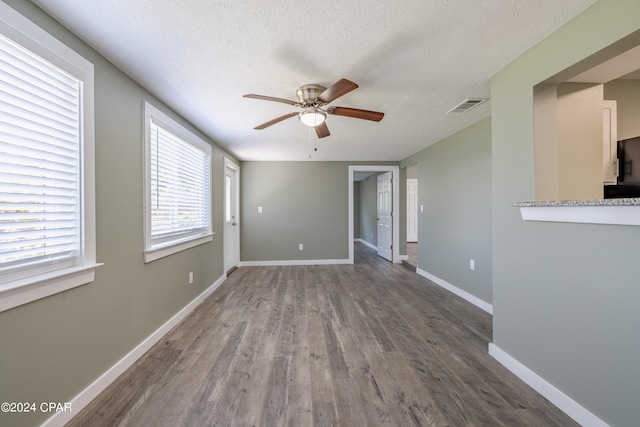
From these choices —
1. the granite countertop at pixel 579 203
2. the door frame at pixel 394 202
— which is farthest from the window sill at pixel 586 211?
the door frame at pixel 394 202

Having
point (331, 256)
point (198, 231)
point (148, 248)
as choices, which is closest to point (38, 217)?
point (148, 248)

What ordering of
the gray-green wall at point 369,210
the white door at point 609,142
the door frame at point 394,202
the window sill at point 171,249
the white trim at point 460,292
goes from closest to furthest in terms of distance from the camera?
the white door at point 609,142
the window sill at point 171,249
the white trim at point 460,292
the door frame at point 394,202
the gray-green wall at point 369,210

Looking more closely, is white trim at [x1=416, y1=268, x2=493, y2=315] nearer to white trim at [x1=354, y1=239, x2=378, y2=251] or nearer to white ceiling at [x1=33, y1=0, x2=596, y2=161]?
white ceiling at [x1=33, y1=0, x2=596, y2=161]

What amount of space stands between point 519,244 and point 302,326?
6.44ft

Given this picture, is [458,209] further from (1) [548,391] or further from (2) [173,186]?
(2) [173,186]

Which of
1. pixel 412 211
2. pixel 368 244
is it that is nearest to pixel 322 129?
pixel 368 244

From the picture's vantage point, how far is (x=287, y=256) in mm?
5195

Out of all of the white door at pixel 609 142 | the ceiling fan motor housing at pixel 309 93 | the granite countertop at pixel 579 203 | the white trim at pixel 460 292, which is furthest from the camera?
the white trim at pixel 460 292

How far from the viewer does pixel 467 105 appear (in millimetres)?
2438

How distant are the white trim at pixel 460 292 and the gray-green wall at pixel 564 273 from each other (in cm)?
105

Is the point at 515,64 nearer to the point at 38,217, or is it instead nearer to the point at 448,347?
the point at 448,347

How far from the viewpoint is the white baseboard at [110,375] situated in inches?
51.4

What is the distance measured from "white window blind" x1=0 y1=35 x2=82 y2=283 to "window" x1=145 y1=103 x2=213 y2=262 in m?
0.66

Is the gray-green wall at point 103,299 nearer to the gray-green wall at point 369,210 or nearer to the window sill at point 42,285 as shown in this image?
the window sill at point 42,285
